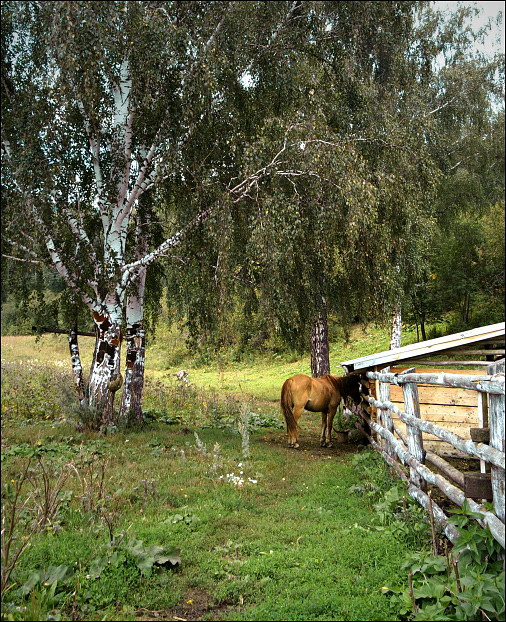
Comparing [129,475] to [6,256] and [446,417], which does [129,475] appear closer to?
[6,256]

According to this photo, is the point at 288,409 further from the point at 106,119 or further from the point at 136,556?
the point at 106,119

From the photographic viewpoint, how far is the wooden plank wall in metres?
8.34

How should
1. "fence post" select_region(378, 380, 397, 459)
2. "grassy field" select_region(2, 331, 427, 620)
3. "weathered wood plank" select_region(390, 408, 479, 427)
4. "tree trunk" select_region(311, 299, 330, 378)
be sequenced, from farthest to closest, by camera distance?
"tree trunk" select_region(311, 299, 330, 378), "weathered wood plank" select_region(390, 408, 479, 427), "fence post" select_region(378, 380, 397, 459), "grassy field" select_region(2, 331, 427, 620)

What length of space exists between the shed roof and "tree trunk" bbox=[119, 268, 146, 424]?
454 centimetres

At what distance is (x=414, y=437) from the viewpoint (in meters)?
5.48

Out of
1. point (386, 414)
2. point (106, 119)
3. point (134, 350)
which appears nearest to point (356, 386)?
point (386, 414)

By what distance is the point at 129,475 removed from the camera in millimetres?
6430

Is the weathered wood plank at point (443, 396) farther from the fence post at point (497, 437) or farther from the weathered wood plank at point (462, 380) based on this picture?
the fence post at point (497, 437)

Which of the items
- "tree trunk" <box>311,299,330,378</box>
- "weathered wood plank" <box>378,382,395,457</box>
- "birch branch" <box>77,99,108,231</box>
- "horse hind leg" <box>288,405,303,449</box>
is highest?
"birch branch" <box>77,99,108,231</box>

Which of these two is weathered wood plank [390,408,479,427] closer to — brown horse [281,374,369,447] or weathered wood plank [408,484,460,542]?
brown horse [281,374,369,447]

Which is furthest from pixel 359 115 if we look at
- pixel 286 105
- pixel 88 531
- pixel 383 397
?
pixel 88 531

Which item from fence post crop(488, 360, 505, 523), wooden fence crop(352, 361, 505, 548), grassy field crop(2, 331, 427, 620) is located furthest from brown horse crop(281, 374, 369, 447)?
fence post crop(488, 360, 505, 523)

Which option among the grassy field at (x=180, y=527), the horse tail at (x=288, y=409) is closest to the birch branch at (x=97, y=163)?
the grassy field at (x=180, y=527)

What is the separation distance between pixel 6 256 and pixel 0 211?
146 cm
